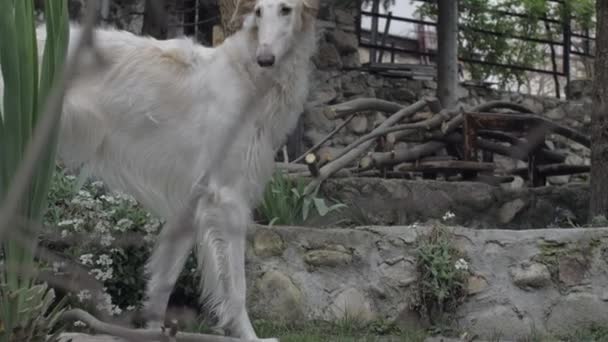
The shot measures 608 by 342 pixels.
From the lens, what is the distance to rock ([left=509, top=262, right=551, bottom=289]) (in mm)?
5332

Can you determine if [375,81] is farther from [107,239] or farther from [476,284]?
[107,239]

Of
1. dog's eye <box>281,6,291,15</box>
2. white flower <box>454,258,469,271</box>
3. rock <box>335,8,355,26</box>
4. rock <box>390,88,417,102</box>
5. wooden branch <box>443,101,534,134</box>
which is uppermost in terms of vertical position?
rock <box>335,8,355,26</box>

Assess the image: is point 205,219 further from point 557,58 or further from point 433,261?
point 557,58

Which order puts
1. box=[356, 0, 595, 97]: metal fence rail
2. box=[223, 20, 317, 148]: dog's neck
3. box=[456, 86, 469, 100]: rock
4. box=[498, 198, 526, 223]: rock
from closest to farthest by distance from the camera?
box=[223, 20, 317, 148]: dog's neck < box=[498, 198, 526, 223]: rock < box=[356, 0, 595, 97]: metal fence rail < box=[456, 86, 469, 100]: rock

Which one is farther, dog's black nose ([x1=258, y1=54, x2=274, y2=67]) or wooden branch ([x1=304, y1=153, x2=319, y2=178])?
wooden branch ([x1=304, y1=153, x2=319, y2=178])

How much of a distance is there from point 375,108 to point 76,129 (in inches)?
143

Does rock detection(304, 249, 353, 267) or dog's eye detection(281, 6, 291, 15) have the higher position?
dog's eye detection(281, 6, 291, 15)

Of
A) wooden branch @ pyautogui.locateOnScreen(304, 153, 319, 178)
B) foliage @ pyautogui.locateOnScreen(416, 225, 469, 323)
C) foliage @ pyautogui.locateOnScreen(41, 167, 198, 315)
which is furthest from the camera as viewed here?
wooden branch @ pyautogui.locateOnScreen(304, 153, 319, 178)

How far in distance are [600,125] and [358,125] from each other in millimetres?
4713

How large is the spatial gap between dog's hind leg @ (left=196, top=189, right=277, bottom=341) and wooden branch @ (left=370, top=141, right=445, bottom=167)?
3003 millimetres

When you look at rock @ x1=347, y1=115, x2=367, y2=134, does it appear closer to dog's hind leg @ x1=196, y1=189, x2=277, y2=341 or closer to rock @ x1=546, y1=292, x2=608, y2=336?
rock @ x1=546, y1=292, x2=608, y2=336

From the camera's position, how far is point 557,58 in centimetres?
1344

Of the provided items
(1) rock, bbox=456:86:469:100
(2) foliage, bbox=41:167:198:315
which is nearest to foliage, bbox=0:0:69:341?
(2) foliage, bbox=41:167:198:315

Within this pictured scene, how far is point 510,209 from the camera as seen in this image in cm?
691
